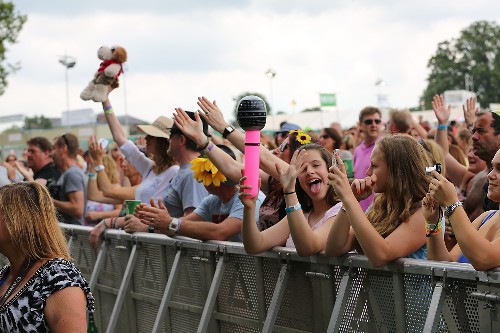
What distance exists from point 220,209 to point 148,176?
221 centimetres

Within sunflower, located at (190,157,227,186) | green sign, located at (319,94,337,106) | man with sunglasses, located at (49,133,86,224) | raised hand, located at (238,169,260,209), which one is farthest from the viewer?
green sign, located at (319,94,337,106)

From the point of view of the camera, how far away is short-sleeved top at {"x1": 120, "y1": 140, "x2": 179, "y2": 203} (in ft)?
28.1

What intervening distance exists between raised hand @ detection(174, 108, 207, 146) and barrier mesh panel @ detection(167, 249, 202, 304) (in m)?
0.86

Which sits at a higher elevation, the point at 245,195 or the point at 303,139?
the point at 303,139

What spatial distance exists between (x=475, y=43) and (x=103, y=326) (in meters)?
116

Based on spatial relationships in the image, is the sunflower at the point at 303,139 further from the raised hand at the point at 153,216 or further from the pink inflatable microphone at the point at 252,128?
the pink inflatable microphone at the point at 252,128

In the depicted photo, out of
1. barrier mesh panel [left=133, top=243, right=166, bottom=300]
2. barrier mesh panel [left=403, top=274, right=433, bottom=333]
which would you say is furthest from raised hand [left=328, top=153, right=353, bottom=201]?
barrier mesh panel [left=133, top=243, right=166, bottom=300]

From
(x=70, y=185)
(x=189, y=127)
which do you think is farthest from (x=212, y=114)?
(x=70, y=185)

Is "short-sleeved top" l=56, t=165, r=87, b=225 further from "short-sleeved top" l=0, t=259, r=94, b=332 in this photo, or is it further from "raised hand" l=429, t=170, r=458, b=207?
"raised hand" l=429, t=170, r=458, b=207

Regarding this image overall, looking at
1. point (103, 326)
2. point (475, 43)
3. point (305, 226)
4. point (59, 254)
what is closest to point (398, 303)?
point (305, 226)

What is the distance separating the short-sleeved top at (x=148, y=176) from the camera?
8.57 m

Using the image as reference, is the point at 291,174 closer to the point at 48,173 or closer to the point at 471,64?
the point at 48,173

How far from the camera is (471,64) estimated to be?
11762cm

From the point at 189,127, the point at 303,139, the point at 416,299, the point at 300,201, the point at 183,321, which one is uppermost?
the point at 189,127
